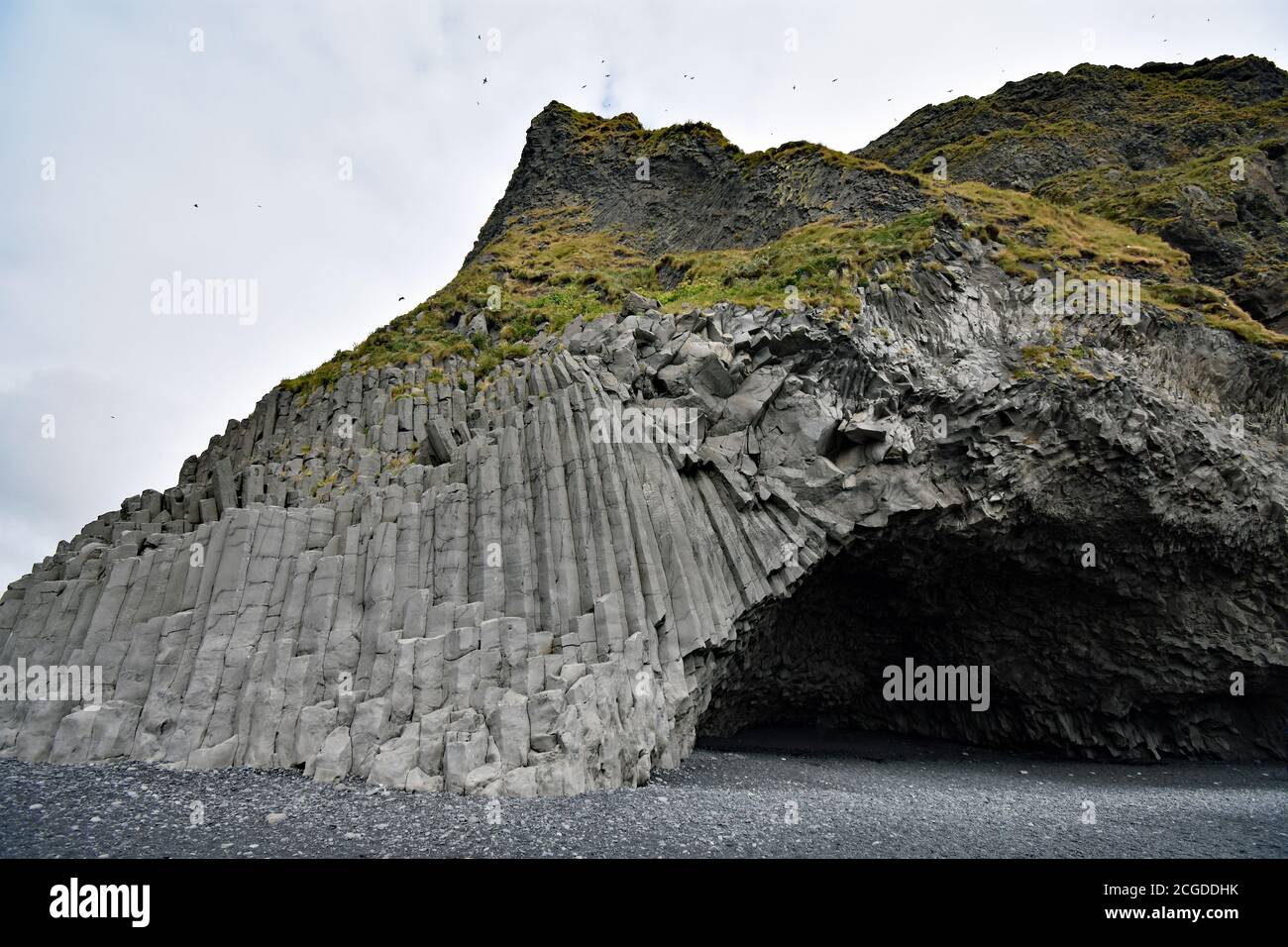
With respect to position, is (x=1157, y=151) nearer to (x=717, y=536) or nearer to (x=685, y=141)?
(x=685, y=141)

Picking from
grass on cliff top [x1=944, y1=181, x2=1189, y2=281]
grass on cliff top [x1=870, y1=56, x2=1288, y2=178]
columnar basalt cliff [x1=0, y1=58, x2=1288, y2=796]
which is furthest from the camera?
grass on cliff top [x1=870, y1=56, x2=1288, y2=178]

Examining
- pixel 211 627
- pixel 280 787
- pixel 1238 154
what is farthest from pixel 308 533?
pixel 1238 154

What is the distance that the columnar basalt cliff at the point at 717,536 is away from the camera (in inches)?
424

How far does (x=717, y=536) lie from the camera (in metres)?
14.1

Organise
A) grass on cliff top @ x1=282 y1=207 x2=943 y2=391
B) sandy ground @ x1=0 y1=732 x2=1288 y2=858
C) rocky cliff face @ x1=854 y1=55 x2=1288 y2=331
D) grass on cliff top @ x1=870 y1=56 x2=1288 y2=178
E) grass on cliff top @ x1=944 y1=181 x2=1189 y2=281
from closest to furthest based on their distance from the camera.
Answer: sandy ground @ x1=0 y1=732 x2=1288 y2=858
grass on cliff top @ x1=282 y1=207 x2=943 y2=391
grass on cliff top @ x1=944 y1=181 x2=1189 y2=281
rocky cliff face @ x1=854 y1=55 x2=1288 y2=331
grass on cliff top @ x1=870 y1=56 x2=1288 y2=178

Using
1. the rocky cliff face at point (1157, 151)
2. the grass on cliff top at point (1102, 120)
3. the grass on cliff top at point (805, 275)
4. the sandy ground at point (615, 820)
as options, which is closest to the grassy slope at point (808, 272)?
the grass on cliff top at point (805, 275)

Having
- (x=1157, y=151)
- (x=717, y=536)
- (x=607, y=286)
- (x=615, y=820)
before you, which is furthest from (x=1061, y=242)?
(x=615, y=820)

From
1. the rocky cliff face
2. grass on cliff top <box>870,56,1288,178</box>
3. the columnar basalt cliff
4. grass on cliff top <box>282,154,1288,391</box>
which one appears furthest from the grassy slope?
grass on cliff top <box>870,56,1288,178</box>

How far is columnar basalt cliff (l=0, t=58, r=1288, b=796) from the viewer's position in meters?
10.8

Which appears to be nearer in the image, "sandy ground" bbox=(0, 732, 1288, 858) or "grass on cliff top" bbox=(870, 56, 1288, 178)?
"sandy ground" bbox=(0, 732, 1288, 858)

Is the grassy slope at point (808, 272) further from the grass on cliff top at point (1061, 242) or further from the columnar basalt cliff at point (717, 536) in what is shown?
the columnar basalt cliff at point (717, 536)

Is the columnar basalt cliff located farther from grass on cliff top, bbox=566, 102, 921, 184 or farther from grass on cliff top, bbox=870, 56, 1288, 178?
grass on cliff top, bbox=870, 56, 1288, 178
